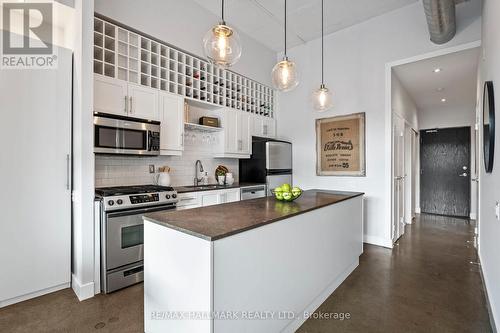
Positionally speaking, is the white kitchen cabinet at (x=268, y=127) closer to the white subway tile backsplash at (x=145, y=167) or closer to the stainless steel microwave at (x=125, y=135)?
the white subway tile backsplash at (x=145, y=167)

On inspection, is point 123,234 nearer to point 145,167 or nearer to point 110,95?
point 145,167

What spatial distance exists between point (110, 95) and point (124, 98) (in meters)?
0.16

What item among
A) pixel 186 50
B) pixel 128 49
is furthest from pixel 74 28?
pixel 186 50

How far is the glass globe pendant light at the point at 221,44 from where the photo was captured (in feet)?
6.64

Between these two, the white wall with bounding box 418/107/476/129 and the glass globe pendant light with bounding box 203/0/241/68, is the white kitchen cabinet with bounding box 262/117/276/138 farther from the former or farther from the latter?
the white wall with bounding box 418/107/476/129

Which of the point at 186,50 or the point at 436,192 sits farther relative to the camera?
the point at 436,192

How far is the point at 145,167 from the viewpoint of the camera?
138 inches

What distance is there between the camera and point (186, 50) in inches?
146

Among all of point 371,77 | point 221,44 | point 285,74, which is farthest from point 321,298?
point 371,77

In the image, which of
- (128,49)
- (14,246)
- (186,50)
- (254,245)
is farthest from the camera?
(186,50)

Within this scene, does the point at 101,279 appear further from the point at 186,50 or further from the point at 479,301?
the point at 479,301

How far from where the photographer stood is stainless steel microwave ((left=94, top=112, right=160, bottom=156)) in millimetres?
2691

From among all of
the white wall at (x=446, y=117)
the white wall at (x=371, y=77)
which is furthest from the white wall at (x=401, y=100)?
the white wall at (x=446, y=117)

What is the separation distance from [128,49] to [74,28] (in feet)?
2.15
